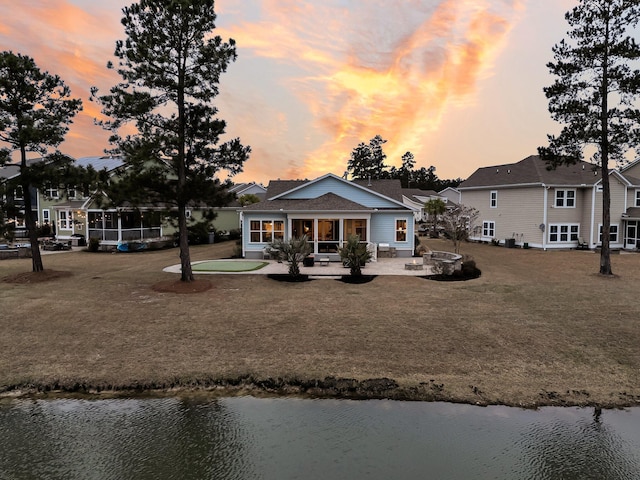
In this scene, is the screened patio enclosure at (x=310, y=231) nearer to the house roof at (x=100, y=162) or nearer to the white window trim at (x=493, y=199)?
the white window trim at (x=493, y=199)

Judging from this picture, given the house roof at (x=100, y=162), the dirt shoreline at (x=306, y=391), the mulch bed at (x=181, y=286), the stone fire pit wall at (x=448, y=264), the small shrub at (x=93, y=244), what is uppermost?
the house roof at (x=100, y=162)

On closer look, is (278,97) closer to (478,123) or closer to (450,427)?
(478,123)

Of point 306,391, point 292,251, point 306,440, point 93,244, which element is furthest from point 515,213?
point 93,244

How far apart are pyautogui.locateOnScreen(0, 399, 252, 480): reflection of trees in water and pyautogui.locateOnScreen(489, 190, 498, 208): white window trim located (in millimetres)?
32188

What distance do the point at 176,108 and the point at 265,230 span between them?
9990 millimetres

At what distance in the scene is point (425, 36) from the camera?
20.5 m

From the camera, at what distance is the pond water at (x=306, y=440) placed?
5.13m

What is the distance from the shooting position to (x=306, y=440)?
19.0ft

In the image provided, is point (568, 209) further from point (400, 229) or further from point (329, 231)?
point (329, 231)

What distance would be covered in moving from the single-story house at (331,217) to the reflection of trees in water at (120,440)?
1691 cm

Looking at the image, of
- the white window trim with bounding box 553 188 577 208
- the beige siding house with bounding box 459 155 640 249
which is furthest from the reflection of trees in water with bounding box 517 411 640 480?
the white window trim with bounding box 553 188 577 208

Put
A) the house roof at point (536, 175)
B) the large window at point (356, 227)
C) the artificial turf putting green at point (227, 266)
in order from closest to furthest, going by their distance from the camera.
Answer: the artificial turf putting green at point (227, 266)
the large window at point (356, 227)
the house roof at point (536, 175)

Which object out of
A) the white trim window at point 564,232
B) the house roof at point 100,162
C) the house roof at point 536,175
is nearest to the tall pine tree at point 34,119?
the house roof at point 100,162

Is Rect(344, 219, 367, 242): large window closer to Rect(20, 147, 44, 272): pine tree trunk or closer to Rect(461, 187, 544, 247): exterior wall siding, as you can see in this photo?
Rect(461, 187, 544, 247): exterior wall siding
